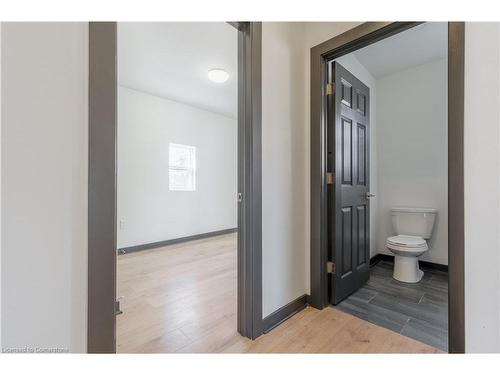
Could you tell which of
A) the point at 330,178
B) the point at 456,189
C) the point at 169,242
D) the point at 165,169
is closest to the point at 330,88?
the point at 330,178

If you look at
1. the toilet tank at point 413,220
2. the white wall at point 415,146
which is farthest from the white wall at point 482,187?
the white wall at point 415,146

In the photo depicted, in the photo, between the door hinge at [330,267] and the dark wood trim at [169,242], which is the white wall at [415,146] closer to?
the door hinge at [330,267]

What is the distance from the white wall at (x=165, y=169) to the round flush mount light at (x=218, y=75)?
1.27 m

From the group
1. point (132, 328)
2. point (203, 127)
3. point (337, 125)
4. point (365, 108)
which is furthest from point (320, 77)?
point (203, 127)

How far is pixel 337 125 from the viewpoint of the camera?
194cm

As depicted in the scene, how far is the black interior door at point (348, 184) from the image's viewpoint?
75.5 inches

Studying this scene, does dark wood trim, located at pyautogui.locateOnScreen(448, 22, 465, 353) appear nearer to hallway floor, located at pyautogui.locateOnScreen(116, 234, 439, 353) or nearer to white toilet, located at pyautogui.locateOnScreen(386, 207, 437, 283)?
hallway floor, located at pyautogui.locateOnScreen(116, 234, 439, 353)

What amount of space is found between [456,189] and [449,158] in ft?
0.54

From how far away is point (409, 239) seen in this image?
247cm

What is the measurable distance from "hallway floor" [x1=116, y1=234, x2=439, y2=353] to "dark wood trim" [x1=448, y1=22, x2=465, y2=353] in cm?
38

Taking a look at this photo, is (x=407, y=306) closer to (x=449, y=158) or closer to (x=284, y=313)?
(x=284, y=313)

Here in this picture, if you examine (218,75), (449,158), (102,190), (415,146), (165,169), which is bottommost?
(102,190)

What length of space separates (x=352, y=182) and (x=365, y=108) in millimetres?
858
